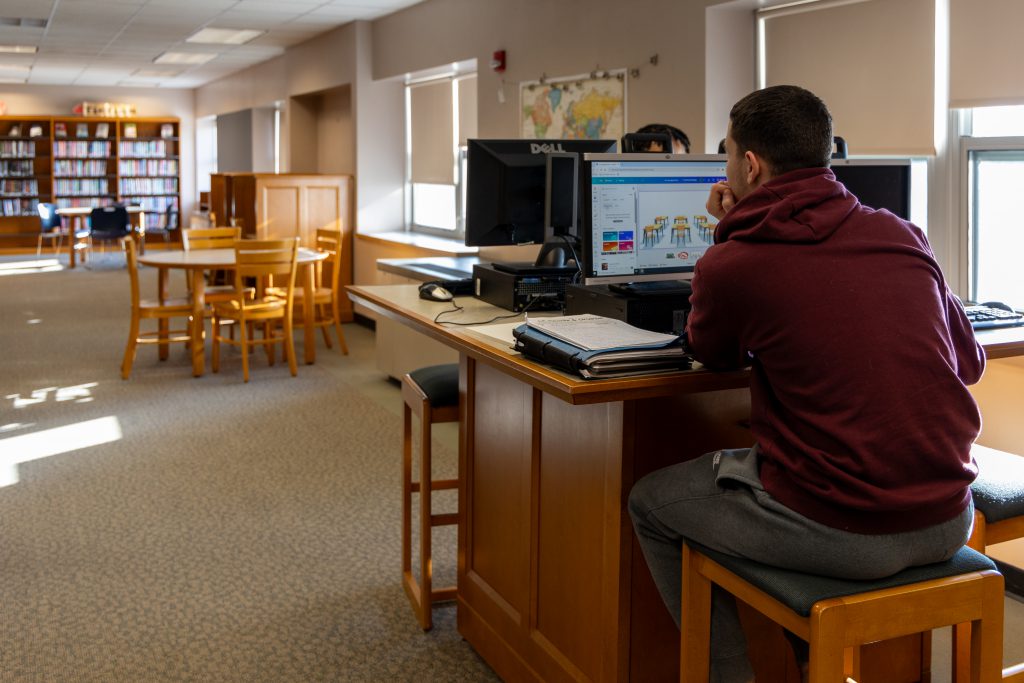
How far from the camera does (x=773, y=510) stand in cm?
172

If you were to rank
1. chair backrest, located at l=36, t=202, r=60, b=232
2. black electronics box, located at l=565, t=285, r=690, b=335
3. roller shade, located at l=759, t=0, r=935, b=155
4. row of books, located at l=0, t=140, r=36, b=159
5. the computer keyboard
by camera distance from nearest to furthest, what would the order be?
black electronics box, located at l=565, t=285, r=690, b=335
the computer keyboard
roller shade, located at l=759, t=0, r=935, b=155
chair backrest, located at l=36, t=202, r=60, b=232
row of books, located at l=0, t=140, r=36, b=159

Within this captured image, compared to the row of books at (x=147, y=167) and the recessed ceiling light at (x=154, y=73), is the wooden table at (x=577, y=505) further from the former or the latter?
the row of books at (x=147, y=167)

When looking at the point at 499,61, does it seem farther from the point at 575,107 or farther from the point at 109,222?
the point at 109,222

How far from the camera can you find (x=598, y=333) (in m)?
2.11

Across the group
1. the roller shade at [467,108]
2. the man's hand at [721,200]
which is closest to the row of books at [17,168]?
the roller shade at [467,108]

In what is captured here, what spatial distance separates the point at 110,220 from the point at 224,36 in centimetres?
497

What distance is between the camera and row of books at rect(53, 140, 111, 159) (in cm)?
1591

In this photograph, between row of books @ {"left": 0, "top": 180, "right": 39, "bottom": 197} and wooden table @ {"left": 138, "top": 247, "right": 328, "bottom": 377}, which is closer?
wooden table @ {"left": 138, "top": 247, "right": 328, "bottom": 377}

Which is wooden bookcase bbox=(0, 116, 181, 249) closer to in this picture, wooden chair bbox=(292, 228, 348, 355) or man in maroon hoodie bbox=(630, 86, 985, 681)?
wooden chair bbox=(292, 228, 348, 355)

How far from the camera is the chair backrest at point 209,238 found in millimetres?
7372

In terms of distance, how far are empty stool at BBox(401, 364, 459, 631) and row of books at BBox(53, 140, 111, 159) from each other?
1474cm

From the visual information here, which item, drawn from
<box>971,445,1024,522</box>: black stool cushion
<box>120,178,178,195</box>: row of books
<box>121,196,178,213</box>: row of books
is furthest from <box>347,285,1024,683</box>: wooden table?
<box>120,178,178,195</box>: row of books

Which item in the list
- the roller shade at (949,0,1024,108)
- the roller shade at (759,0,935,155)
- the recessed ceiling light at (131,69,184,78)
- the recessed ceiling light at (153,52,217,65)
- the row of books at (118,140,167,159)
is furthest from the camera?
the row of books at (118,140,167,159)

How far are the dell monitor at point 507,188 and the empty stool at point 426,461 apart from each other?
441 mm
